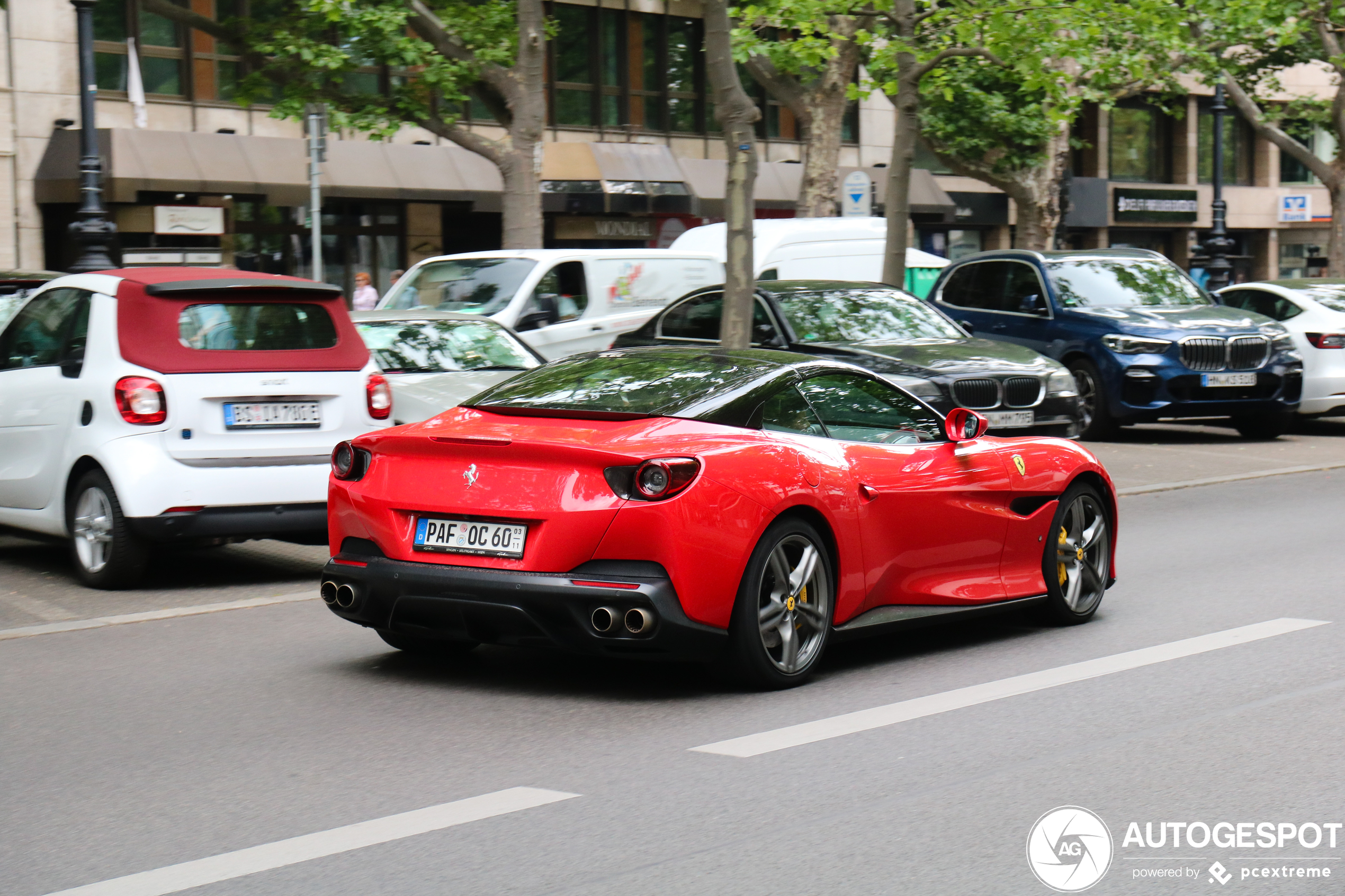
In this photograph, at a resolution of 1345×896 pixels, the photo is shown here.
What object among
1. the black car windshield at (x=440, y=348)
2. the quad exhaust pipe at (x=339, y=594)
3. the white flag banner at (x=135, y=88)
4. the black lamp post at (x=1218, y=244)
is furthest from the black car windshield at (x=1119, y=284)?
the white flag banner at (x=135, y=88)

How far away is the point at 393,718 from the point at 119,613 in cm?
287

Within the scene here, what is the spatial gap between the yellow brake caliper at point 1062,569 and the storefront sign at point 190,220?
22503 mm

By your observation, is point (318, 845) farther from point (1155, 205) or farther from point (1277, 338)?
point (1155, 205)

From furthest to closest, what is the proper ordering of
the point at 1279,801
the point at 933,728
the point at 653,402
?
the point at 653,402 < the point at 933,728 < the point at 1279,801

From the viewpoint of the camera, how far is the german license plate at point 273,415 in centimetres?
888

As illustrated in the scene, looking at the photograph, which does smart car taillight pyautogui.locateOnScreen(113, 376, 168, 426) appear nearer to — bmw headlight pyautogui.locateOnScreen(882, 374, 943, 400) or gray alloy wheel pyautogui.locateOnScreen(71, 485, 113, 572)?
gray alloy wheel pyautogui.locateOnScreen(71, 485, 113, 572)

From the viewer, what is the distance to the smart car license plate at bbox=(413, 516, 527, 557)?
5988 mm

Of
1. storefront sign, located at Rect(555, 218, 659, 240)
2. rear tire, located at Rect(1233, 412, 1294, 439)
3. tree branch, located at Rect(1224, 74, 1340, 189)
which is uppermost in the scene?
tree branch, located at Rect(1224, 74, 1340, 189)

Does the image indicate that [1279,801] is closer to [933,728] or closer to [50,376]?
[933,728]

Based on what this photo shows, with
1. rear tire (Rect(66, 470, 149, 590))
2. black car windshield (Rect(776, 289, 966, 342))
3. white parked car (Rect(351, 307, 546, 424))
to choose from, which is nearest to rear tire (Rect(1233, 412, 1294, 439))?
black car windshield (Rect(776, 289, 966, 342))

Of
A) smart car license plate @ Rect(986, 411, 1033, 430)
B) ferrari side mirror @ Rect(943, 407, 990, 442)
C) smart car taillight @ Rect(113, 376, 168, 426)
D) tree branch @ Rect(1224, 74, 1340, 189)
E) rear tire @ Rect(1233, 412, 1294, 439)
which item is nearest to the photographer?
ferrari side mirror @ Rect(943, 407, 990, 442)

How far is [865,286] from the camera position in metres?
15.4

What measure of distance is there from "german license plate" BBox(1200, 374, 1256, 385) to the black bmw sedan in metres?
2.68

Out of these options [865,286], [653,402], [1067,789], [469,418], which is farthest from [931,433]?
[865,286]
